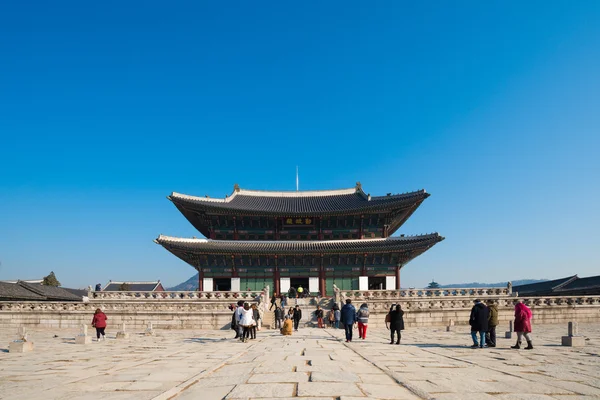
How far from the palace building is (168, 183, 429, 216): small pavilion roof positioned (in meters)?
0.10

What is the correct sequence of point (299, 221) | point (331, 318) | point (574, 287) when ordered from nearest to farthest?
1. point (331, 318)
2. point (299, 221)
3. point (574, 287)

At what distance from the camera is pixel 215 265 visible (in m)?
35.8

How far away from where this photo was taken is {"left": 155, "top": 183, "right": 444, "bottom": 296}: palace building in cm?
3456

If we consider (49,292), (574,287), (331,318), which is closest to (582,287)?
(574,287)

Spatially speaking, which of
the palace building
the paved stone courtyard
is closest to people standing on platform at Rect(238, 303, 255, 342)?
the paved stone courtyard

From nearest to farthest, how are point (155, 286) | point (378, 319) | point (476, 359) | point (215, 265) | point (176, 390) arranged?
1. point (176, 390)
2. point (476, 359)
3. point (378, 319)
4. point (215, 265)
5. point (155, 286)

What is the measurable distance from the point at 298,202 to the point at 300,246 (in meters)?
8.32

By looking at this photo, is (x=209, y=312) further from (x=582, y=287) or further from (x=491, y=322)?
(x=582, y=287)

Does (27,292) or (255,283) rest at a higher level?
(255,283)

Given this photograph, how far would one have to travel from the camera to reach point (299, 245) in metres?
35.4

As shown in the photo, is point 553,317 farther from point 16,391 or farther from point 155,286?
point 155,286

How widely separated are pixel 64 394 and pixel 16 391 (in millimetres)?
1108

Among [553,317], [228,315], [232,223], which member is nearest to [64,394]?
[228,315]

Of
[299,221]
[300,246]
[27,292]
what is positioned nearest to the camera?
[300,246]
